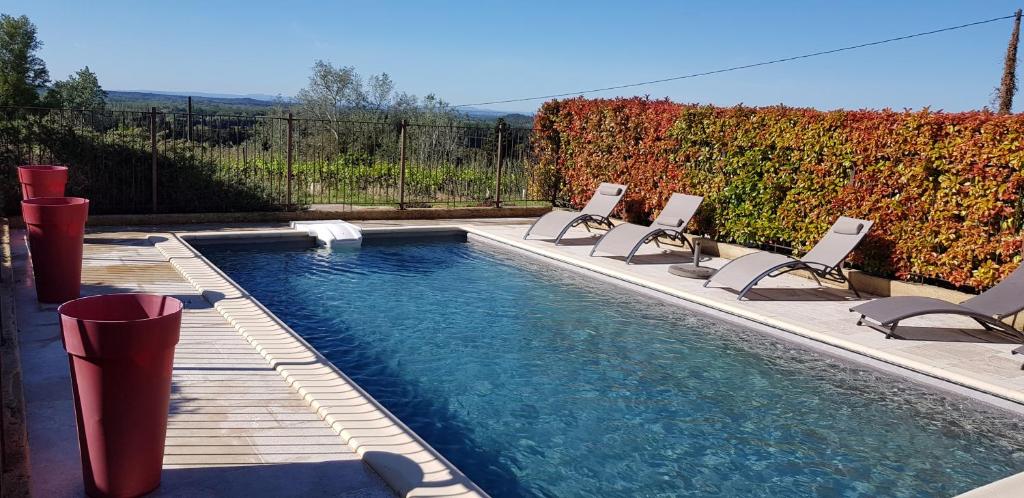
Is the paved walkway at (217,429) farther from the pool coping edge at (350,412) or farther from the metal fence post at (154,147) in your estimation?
the metal fence post at (154,147)

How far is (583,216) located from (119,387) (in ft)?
33.2

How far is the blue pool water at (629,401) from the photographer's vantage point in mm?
4836

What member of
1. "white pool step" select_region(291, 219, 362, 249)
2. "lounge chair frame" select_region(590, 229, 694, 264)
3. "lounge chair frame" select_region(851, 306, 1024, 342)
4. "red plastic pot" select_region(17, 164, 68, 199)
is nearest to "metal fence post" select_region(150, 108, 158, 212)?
"white pool step" select_region(291, 219, 362, 249)

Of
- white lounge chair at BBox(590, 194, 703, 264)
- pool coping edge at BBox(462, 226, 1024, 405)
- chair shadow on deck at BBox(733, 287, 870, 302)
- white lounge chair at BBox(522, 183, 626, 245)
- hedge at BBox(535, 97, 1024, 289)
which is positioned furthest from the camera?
white lounge chair at BBox(522, 183, 626, 245)

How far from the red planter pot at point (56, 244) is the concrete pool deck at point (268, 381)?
0.24 m

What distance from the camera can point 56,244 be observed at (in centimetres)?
664

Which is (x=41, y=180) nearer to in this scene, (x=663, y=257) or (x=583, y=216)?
(x=583, y=216)

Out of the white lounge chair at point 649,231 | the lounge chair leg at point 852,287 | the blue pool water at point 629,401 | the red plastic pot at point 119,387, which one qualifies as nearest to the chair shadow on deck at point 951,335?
the blue pool water at point 629,401

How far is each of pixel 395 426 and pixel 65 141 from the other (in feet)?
33.2

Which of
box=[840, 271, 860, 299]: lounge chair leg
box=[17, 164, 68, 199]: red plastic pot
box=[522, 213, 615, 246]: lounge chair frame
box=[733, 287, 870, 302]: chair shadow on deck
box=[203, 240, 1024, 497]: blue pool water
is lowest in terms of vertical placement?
box=[203, 240, 1024, 497]: blue pool water

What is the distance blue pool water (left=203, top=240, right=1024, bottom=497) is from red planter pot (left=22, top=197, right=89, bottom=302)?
2012 millimetres

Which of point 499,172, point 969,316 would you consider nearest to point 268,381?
point 969,316

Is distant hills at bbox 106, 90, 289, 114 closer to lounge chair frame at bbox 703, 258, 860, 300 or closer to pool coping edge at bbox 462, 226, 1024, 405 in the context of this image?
pool coping edge at bbox 462, 226, 1024, 405

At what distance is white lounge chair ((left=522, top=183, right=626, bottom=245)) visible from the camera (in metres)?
12.7
